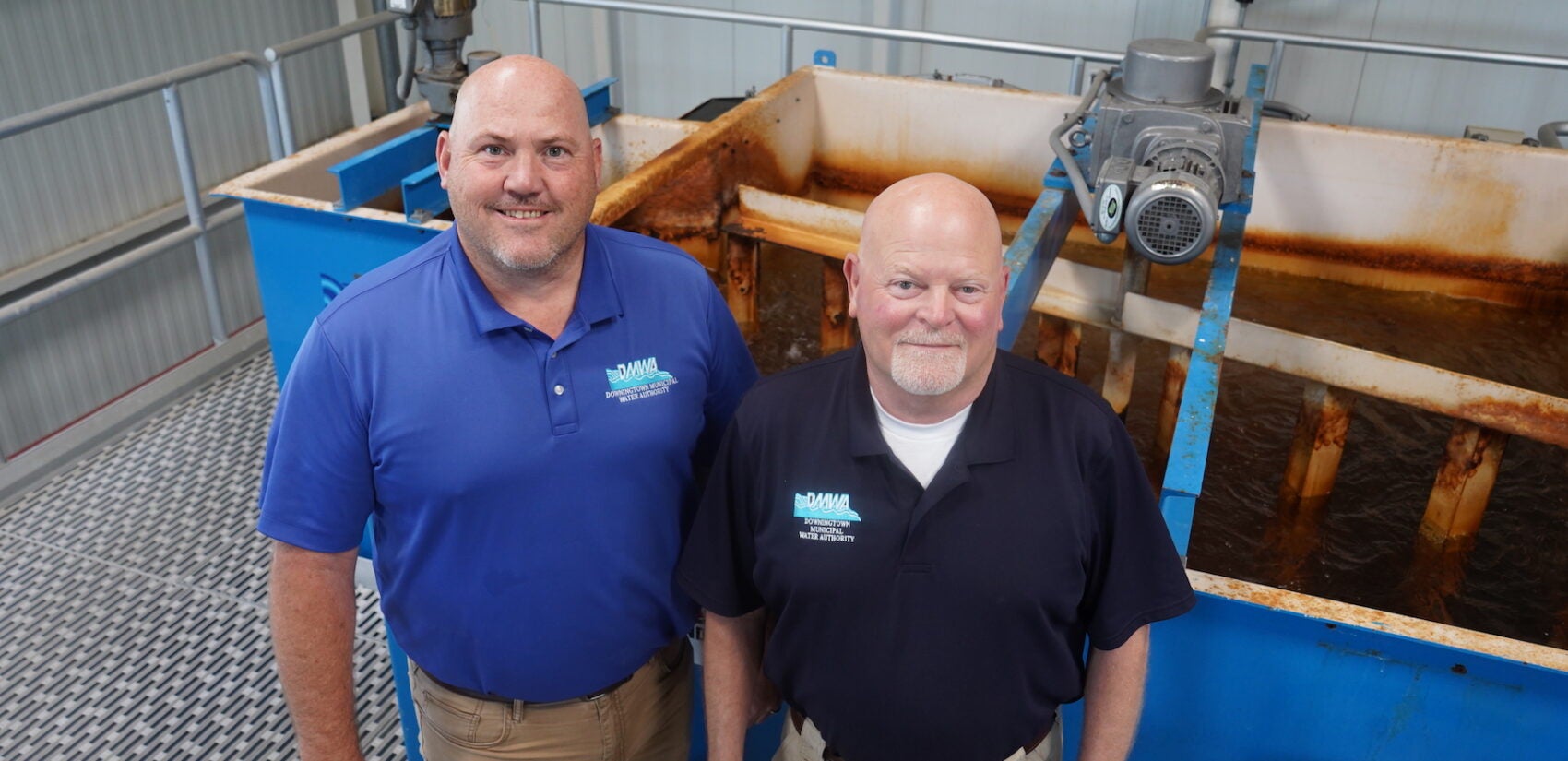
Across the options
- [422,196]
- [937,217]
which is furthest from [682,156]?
[937,217]

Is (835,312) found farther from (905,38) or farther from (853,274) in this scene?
(853,274)

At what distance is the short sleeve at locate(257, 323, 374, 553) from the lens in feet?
4.15

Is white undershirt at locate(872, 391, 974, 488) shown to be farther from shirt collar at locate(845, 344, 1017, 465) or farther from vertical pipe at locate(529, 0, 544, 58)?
vertical pipe at locate(529, 0, 544, 58)

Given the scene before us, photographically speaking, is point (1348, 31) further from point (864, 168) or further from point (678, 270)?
point (678, 270)

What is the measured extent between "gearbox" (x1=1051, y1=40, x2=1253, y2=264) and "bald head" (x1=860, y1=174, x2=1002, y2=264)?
2.98 ft

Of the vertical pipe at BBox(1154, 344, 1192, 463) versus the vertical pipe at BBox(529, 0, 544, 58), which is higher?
the vertical pipe at BBox(529, 0, 544, 58)

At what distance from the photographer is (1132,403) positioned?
3.16 meters

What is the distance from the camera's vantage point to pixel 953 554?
1.20 m

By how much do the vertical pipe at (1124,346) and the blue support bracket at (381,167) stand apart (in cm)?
168

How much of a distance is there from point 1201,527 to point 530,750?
1.71 m

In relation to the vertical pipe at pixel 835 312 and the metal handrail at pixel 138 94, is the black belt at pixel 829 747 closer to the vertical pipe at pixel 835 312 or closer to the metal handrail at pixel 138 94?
the vertical pipe at pixel 835 312

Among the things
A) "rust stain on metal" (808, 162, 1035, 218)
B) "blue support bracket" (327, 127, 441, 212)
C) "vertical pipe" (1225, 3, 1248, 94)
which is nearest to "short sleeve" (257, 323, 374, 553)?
"blue support bracket" (327, 127, 441, 212)

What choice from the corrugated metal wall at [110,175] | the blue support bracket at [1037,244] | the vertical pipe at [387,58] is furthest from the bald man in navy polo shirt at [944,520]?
the vertical pipe at [387,58]

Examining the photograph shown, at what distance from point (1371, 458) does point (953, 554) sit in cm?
210
